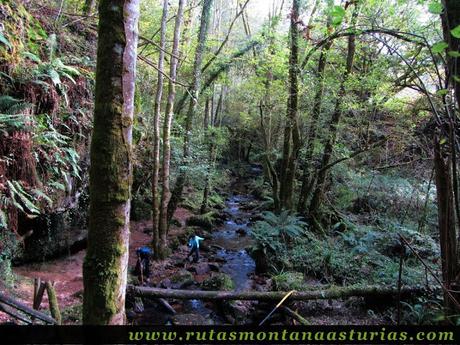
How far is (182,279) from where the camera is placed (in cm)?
971

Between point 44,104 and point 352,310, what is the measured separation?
848cm

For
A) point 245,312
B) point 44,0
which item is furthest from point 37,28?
point 245,312

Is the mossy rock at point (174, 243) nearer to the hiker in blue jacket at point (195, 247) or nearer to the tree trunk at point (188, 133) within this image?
the tree trunk at point (188, 133)

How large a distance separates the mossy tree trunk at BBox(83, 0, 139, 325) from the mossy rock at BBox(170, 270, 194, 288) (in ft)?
24.9

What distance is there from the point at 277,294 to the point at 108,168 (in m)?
6.16

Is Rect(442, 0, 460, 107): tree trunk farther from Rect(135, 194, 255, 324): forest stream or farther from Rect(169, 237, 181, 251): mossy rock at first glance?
Rect(169, 237, 181, 251): mossy rock

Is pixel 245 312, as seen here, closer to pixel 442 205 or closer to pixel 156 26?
pixel 442 205

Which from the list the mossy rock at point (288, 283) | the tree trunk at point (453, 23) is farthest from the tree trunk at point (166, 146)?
the tree trunk at point (453, 23)

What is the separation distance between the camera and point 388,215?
1241 centimetres

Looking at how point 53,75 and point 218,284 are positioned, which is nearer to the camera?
point 53,75

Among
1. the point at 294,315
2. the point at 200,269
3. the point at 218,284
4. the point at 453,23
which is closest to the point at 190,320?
the point at 218,284

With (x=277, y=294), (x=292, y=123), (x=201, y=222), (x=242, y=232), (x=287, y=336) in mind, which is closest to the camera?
(x=287, y=336)

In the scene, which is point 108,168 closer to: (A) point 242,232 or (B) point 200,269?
(B) point 200,269

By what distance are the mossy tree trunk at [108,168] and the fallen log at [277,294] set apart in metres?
5.71
